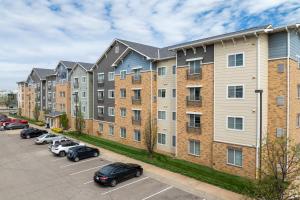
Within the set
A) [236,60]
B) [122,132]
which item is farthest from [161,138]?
[236,60]

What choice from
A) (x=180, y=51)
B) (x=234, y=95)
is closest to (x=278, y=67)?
(x=234, y=95)

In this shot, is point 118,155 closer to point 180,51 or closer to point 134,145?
point 134,145

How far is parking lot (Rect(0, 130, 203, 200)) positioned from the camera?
17.4 meters

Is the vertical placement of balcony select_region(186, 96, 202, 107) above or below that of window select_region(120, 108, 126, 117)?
above

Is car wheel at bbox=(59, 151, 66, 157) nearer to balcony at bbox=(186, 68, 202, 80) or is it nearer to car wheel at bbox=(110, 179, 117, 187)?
car wheel at bbox=(110, 179, 117, 187)

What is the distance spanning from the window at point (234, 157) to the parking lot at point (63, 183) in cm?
671

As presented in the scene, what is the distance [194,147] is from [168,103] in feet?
22.3

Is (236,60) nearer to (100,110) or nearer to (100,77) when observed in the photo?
(100,77)

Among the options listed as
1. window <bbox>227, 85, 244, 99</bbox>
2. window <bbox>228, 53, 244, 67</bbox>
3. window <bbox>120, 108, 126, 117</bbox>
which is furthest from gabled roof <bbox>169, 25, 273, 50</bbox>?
window <bbox>120, 108, 126, 117</bbox>

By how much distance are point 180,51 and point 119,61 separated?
40.4ft

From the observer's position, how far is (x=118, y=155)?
28.5 m

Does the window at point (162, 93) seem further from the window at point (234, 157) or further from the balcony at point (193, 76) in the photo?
the window at point (234, 157)

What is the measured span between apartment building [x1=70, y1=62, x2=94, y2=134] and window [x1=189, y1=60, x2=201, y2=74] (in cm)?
2324

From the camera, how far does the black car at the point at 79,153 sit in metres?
25.9
